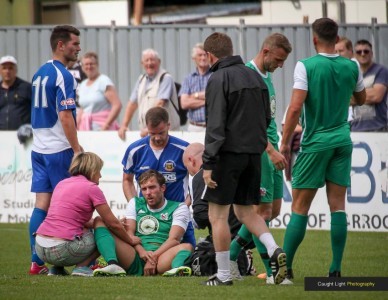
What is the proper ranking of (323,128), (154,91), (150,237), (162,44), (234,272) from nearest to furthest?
(323,128) < (234,272) < (150,237) < (154,91) < (162,44)

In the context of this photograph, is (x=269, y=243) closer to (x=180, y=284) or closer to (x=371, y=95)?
(x=180, y=284)

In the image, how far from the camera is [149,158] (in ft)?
41.2

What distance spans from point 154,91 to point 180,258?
19.9 feet

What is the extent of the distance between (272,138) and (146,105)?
6474 millimetres

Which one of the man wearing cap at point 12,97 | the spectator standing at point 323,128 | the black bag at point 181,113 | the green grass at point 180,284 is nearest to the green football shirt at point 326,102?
the spectator standing at point 323,128

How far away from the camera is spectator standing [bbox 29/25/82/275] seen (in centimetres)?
1157

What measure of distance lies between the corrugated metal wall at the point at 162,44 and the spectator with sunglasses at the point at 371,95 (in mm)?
3293

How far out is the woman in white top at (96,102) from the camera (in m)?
A: 18.0

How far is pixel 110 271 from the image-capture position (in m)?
11.0

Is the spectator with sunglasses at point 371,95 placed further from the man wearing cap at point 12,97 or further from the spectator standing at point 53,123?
the spectator standing at point 53,123

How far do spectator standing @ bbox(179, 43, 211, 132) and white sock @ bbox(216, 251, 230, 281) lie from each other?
24.4ft

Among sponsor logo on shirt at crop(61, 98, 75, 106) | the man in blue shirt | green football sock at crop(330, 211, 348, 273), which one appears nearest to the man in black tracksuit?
green football sock at crop(330, 211, 348, 273)

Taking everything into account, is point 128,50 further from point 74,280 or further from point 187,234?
point 74,280

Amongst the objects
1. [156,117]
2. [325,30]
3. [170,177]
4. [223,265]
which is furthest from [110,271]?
[325,30]
